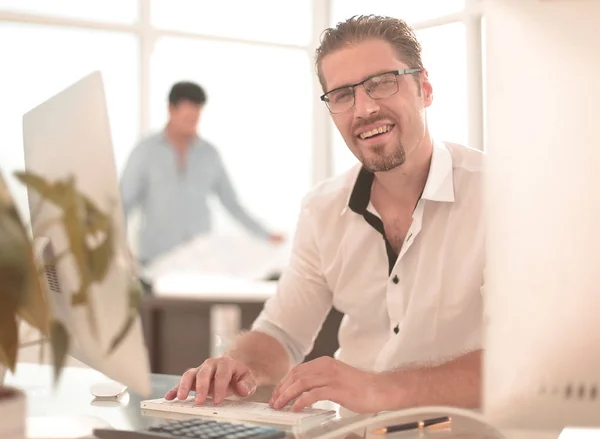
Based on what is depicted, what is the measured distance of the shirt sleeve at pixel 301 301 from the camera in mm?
1892

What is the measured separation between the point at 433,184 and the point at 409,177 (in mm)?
120

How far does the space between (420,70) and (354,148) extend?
0.83 feet

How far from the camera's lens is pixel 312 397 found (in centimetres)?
118

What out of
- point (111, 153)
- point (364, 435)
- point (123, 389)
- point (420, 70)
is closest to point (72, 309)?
point (111, 153)

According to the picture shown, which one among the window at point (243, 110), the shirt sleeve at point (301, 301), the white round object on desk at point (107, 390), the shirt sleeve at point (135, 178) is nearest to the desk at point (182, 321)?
the shirt sleeve at point (135, 178)

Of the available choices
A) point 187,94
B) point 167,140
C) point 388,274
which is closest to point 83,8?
point 187,94

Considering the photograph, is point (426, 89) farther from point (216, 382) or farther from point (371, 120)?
point (216, 382)

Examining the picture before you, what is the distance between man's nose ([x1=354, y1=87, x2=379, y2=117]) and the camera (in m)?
1.86

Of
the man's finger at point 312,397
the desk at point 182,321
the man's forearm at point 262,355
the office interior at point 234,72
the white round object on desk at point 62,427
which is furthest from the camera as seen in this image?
the office interior at point 234,72

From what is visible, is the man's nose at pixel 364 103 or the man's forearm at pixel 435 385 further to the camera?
the man's nose at pixel 364 103

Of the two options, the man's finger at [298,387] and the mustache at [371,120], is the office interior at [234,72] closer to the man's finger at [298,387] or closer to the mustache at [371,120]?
the mustache at [371,120]

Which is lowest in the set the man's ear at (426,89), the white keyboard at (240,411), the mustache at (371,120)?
the white keyboard at (240,411)

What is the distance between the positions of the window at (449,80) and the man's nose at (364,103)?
7.74 ft

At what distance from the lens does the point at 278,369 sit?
1737 millimetres
